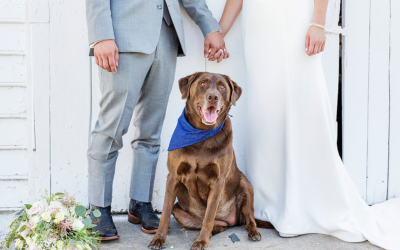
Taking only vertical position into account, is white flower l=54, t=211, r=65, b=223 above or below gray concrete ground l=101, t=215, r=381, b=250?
above

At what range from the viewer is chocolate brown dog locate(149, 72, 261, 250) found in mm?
2336

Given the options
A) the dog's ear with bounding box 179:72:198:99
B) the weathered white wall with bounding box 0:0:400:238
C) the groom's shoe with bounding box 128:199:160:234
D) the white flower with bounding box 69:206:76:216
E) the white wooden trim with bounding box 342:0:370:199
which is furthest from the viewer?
the white wooden trim with bounding box 342:0:370:199

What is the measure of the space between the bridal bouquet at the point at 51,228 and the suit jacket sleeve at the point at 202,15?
5.47 feet

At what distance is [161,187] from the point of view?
309cm

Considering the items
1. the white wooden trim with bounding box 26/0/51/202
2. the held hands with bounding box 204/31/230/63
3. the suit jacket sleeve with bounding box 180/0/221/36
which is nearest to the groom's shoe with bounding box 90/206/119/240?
the white wooden trim with bounding box 26/0/51/202

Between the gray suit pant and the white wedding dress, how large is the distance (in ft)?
2.47

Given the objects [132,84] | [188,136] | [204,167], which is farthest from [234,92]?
[132,84]

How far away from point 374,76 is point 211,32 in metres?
1.62

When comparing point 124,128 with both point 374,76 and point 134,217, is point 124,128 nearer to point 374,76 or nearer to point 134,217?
point 134,217

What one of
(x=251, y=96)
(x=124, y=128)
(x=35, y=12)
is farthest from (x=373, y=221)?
(x=35, y=12)

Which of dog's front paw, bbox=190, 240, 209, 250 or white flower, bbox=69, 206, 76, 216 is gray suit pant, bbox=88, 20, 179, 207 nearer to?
white flower, bbox=69, 206, 76, 216

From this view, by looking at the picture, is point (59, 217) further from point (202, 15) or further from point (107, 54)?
point (202, 15)

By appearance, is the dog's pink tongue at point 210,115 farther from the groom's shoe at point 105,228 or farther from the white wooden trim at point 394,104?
the white wooden trim at point 394,104

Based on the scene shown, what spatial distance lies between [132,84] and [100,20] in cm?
45
